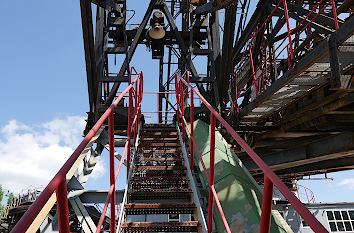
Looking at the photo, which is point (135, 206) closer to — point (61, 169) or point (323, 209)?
point (61, 169)

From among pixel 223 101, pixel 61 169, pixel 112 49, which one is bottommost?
pixel 61 169

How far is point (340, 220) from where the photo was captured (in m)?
12.3

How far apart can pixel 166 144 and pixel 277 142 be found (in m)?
3.05

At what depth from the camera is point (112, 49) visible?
27.9 ft

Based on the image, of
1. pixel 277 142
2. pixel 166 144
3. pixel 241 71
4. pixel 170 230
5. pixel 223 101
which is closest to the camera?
pixel 170 230

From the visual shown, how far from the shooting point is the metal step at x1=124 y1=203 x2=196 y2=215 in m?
3.79

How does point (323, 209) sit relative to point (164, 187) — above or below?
below

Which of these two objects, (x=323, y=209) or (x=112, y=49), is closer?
(x=112, y=49)

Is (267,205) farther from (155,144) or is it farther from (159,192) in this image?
(155,144)

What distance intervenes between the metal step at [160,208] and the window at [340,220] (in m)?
10.8

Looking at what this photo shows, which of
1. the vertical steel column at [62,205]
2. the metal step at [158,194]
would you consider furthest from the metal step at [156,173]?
the vertical steel column at [62,205]

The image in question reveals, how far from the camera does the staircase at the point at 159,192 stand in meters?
3.44

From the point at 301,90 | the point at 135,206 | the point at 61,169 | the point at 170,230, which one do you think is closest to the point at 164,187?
the point at 135,206

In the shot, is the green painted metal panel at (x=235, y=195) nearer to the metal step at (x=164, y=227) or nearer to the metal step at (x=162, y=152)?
the metal step at (x=164, y=227)
